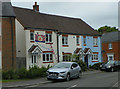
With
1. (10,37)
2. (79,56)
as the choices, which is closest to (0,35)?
(10,37)

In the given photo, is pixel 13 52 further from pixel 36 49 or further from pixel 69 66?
pixel 69 66

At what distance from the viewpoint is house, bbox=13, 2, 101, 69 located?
29219 millimetres

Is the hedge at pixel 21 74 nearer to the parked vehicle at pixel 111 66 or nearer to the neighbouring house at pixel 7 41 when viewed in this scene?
the neighbouring house at pixel 7 41

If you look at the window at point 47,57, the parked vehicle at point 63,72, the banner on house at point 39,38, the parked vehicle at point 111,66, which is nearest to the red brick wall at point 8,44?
the banner on house at point 39,38

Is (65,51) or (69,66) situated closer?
(69,66)

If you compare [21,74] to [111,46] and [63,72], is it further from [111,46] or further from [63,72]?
Result: [111,46]

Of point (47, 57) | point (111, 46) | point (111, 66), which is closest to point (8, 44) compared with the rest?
point (47, 57)

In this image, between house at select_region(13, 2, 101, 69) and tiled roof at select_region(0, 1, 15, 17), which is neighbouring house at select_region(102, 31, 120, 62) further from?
tiled roof at select_region(0, 1, 15, 17)

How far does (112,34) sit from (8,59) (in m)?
38.5

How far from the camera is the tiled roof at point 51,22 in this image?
101ft

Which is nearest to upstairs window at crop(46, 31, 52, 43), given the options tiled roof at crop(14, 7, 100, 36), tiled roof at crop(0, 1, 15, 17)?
tiled roof at crop(14, 7, 100, 36)

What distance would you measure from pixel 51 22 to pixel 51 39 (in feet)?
13.4

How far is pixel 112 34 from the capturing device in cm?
5684

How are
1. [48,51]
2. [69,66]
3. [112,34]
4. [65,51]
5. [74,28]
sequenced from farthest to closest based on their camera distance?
[112,34]
[74,28]
[65,51]
[48,51]
[69,66]
